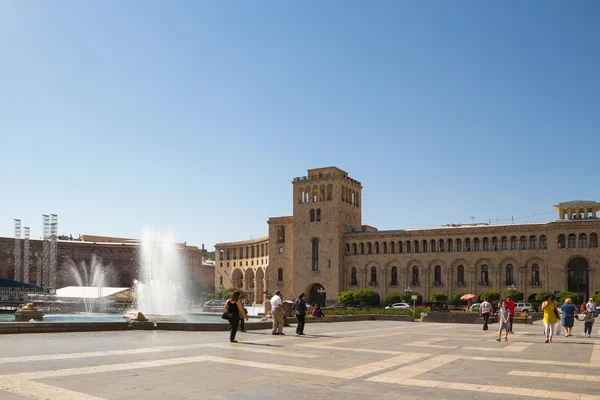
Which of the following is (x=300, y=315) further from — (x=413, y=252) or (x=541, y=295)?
(x=413, y=252)

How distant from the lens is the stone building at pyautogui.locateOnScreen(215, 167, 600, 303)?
58.9 metres

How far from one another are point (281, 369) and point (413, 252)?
58451 mm

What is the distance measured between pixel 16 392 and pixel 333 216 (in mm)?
64242

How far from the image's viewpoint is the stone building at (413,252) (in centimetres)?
5891

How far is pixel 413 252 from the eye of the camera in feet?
222

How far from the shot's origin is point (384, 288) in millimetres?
68688

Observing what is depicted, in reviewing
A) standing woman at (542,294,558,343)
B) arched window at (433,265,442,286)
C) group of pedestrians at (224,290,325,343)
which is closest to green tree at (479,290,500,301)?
arched window at (433,265,442,286)

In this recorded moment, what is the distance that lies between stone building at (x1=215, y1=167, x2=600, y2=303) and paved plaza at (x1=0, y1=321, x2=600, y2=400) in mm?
46476

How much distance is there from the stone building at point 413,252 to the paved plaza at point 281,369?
152ft

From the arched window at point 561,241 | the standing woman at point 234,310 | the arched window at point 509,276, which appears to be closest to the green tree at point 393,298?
the arched window at point 509,276

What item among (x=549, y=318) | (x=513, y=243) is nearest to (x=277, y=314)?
(x=549, y=318)

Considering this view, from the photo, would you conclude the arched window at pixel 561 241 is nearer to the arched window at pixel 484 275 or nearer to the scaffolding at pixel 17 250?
the arched window at pixel 484 275

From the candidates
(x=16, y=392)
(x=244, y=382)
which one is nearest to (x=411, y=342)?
(x=244, y=382)

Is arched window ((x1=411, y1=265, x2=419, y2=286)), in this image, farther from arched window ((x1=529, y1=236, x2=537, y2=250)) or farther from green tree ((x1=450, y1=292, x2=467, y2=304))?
arched window ((x1=529, y1=236, x2=537, y2=250))
